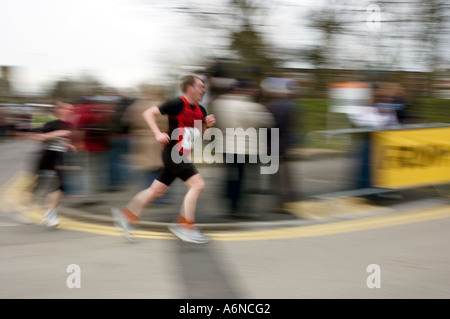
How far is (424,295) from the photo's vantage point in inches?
158

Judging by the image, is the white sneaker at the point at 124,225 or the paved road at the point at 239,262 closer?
the paved road at the point at 239,262

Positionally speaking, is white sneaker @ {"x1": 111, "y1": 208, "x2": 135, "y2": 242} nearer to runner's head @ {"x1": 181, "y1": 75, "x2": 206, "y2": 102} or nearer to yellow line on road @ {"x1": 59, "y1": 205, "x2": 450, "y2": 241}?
yellow line on road @ {"x1": 59, "y1": 205, "x2": 450, "y2": 241}

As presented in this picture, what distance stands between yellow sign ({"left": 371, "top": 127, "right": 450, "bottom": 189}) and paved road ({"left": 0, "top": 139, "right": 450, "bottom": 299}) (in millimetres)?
850

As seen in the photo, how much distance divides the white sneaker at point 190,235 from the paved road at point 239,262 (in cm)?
8

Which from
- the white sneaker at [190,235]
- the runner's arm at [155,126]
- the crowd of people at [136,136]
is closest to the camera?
the runner's arm at [155,126]

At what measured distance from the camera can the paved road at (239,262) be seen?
13.5 ft

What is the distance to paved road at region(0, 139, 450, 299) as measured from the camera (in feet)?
13.5

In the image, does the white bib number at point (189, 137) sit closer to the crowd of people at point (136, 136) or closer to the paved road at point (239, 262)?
the crowd of people at point (136, 136)

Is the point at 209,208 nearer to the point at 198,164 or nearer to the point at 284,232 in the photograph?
the point at 284,232

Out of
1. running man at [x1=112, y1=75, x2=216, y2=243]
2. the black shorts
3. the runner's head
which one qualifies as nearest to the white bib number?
running man at [x1=112, y1=75, x2=216, y2=243]

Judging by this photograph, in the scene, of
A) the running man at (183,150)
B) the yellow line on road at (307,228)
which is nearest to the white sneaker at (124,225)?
the running man at (183,150)

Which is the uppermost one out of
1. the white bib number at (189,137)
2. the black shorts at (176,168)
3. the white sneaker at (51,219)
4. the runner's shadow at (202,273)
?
the white bib number at (189,137)
